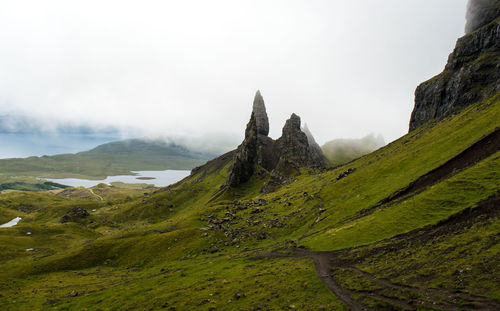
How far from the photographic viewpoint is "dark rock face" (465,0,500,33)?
16112 centimetres

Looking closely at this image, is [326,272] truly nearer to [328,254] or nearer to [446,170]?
[328,254]

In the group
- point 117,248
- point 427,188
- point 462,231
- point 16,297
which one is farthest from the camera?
point 117,248

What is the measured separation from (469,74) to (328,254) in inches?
6288

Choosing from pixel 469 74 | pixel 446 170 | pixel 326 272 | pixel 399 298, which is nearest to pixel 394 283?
pixel 399 298

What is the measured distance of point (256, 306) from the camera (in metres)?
33.2

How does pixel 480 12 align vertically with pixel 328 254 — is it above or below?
above

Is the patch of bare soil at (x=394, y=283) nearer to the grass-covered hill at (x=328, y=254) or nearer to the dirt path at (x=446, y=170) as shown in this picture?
the grass-covered hill at (x=328, y=254)

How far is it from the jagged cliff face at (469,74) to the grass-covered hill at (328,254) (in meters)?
61.1

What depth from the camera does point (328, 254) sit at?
49.0 metres

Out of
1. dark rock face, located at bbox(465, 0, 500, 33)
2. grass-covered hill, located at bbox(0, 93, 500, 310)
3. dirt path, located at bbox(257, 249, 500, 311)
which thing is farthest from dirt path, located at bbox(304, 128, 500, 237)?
dark rock face, located at bbox(465, 0, 500, 33)

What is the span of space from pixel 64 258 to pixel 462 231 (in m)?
112

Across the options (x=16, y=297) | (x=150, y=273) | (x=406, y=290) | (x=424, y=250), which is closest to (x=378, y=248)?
(x=424, y=250)

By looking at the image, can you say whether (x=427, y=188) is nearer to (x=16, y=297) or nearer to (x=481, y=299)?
(x=481, y=299)

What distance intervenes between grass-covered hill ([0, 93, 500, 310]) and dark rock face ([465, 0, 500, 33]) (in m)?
136
